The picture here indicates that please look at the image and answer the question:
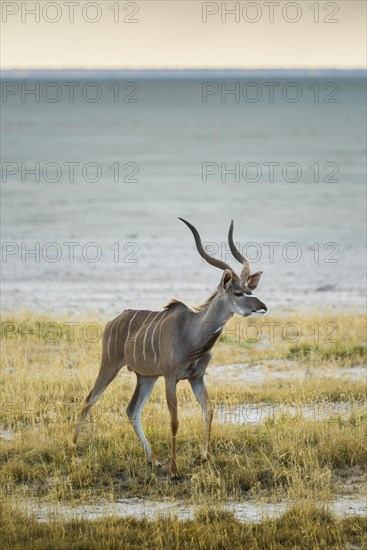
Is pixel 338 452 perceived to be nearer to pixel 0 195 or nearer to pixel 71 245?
pixel 71 245

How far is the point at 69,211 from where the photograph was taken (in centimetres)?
4309

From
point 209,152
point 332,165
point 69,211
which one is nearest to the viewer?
point 69,211

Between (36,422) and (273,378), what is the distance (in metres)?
3.54

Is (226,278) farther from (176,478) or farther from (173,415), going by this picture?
(176,478)

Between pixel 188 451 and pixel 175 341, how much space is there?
123cm

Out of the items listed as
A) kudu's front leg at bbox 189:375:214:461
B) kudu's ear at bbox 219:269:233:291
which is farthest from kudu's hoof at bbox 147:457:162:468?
kudu's ear at bbox 219:269:233:291

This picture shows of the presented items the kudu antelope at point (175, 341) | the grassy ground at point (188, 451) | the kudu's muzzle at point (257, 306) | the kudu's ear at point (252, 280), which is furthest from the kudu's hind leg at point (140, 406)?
the kudu's muzzle at point (257, 306)

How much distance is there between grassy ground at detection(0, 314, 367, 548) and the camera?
8633 millimetres

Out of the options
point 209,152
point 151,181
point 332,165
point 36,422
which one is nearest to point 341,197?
point 151,181

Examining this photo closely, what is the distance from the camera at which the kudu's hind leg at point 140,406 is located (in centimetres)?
1053

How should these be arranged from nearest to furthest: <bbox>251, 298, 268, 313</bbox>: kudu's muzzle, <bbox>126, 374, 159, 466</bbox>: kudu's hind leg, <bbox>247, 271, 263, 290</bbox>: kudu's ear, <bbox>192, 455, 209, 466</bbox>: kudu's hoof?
<bbox>251, 298, 268, 313</bbox>: kudu's muzzle → <bbox>247, 271, 263, 290</bbox>: kudu's ear → <bbox>192, 455, 209, 466</bbox>: kudu's hoof → <bbox>126, 374, 159, 466</bbox>: kudu's hind leg

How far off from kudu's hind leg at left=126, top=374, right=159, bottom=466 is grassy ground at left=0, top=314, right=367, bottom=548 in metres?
0.14

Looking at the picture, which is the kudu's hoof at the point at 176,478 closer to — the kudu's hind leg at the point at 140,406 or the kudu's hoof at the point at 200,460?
the kudu's hoof at the point at 200,460

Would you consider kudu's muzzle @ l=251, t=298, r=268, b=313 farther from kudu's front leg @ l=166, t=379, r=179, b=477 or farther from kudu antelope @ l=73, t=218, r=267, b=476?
kudu's front leg @ l=166, t=379, r=179, b=477
